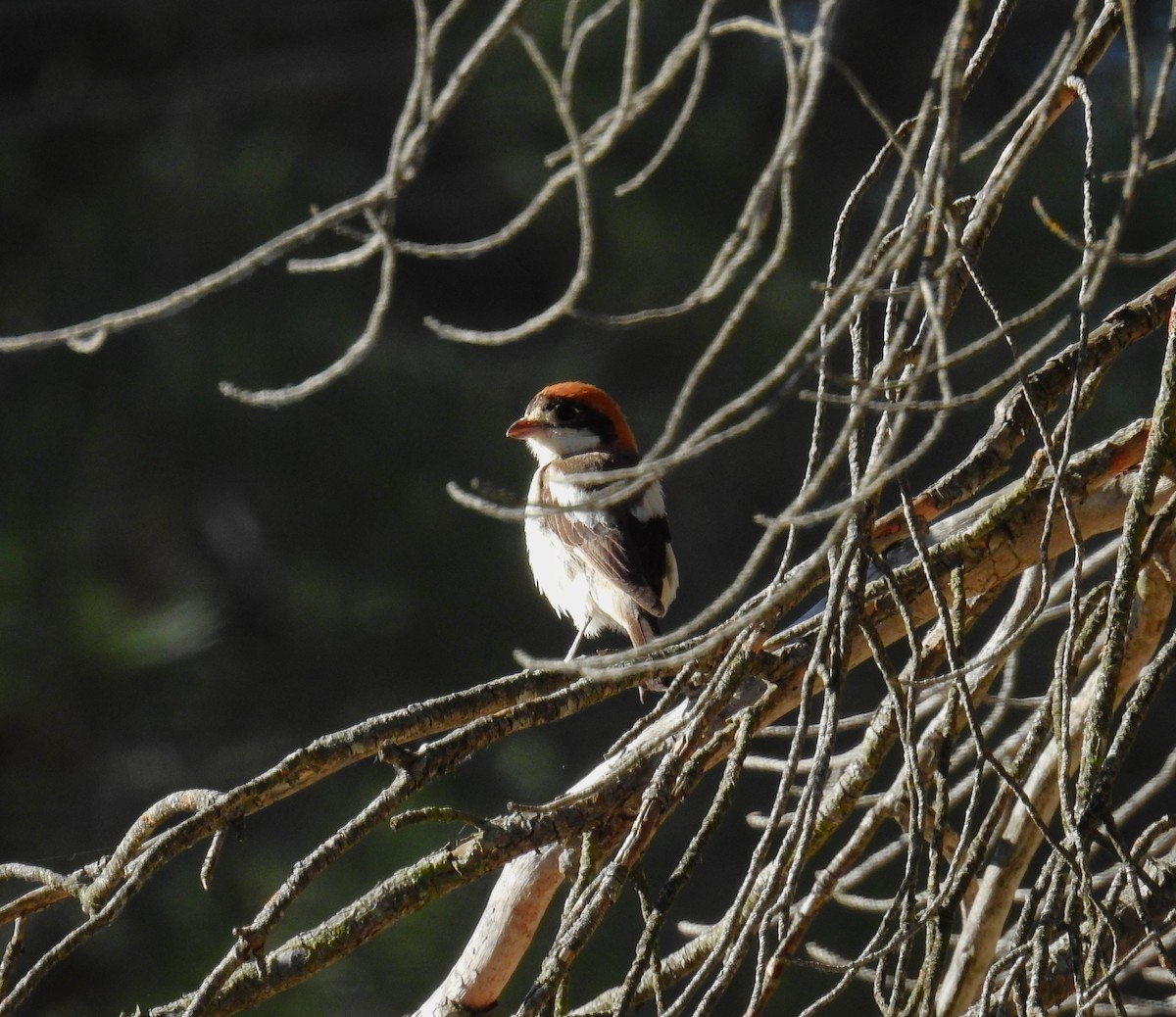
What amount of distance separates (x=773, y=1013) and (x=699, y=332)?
8.57ft

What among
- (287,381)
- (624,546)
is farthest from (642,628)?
(287,381)

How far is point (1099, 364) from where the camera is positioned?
1615 mm

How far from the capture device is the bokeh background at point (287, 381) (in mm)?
4992

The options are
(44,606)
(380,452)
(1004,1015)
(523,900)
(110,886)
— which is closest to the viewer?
(1004,1015)

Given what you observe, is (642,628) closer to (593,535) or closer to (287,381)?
(593,535)

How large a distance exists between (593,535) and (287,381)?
1708 mm

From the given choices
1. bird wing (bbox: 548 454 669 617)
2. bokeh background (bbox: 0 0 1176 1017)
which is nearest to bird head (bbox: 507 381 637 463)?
bird wing (bbox: 548 454 669 617)

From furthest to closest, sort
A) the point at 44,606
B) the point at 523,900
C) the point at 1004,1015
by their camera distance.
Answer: the point at 44,606
the point at 523,900
the point at 1004,1015

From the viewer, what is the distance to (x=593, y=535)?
379cm

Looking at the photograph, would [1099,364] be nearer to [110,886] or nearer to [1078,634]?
[1078,634]

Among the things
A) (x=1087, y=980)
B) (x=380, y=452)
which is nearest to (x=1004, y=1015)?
(x=1087, y=980)

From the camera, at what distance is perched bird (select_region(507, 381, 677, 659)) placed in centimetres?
371

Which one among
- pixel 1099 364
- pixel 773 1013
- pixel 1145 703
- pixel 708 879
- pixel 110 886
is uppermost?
pixel 1099 364

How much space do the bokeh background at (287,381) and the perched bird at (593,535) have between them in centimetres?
108
